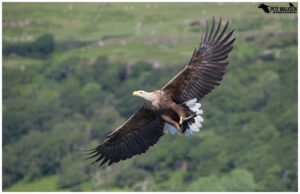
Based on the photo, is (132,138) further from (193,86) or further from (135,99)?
(135,99)

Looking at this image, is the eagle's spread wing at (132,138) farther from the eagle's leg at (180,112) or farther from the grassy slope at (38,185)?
the grassy slope at (38,185)

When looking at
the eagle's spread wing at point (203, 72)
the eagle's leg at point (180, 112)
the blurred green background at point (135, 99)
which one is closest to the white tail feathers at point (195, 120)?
the eagle's leg at point (180, 112)

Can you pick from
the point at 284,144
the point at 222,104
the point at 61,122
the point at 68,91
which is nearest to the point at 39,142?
the point at 61,122

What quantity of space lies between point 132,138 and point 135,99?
7411 centimetres

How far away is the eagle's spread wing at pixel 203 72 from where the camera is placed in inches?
695

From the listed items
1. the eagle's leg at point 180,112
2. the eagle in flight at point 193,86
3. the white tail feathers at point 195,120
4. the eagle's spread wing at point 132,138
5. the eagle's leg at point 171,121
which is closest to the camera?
the eagle's leg at point 180,112

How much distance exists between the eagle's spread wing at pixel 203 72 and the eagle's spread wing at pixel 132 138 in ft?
4.41

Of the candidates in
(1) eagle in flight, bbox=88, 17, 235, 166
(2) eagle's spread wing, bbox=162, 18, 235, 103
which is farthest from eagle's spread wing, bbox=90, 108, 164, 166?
(2) eagle's spread wing, bbox=162, 18, 235, 103

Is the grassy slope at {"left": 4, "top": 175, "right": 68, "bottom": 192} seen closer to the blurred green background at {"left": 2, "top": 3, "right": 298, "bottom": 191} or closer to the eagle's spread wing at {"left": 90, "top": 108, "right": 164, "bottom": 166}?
the blurred green background at {"left": 2, "top": 3, "right": 298, "bottom": 191}

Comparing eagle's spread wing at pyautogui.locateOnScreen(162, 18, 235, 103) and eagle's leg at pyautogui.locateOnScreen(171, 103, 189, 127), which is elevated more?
eagle's spread wing at pyautogui.locateOnScreen(162, 18, 235, 103)

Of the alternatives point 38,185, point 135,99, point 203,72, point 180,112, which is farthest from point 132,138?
point 135,99

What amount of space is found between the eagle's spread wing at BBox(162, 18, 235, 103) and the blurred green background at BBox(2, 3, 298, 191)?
61.5m

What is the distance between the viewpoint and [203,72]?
1780 cm

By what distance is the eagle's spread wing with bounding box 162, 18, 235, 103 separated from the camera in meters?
17.7
